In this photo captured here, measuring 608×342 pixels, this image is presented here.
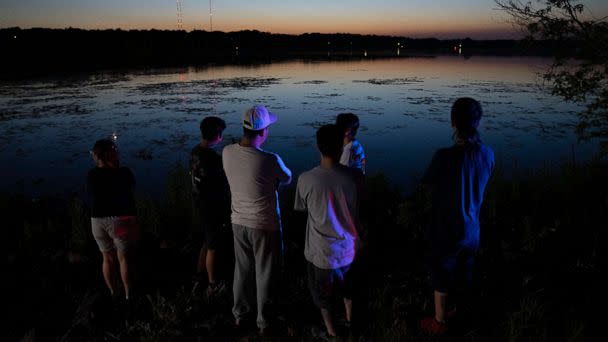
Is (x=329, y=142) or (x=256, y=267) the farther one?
(x=256, y=267)

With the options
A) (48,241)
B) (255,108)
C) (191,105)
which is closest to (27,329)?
(48,241)

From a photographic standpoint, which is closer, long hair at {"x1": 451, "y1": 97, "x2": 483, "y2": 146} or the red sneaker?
long hair at {"x1": 451, "y1": 97, "x2": 483, "y2": 146}

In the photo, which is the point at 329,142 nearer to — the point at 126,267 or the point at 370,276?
the point at 370,276

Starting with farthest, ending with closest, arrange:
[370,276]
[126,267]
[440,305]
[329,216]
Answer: [370,276] < [126,267] < [440,305] < [329,216]

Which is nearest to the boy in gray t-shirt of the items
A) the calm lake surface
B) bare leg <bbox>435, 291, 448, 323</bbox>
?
bare leg <bbox>435, 291, 448, 323</bbox>

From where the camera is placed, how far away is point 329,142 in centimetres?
285

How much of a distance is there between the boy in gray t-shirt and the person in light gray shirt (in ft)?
0.98

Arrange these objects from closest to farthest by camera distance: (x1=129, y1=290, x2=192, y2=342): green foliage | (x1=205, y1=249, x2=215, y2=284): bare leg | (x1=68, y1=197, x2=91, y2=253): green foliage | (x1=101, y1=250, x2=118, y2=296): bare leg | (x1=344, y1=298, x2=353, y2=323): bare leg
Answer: (x1=344, y1=298, x2=353, y2=323): bare leg < (x1=129, y1=290, x2=192, y2=342): green foliage < (x1=101, y1=250, x2=118, y2=296): bare leg < (x1=205, y1=249, x2=215, y2=284): bare leg < (x1=68, y1=197, x2=91, y2=253): green foliage

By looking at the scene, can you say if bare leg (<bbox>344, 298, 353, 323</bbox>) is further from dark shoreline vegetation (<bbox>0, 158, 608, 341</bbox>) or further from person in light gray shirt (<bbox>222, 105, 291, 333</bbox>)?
person in light gray shirt (<bbox>222, 105, 291, 333</bbox>)

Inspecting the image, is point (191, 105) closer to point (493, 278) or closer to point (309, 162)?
point (309, 162)

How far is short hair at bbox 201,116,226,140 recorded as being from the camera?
146 inches

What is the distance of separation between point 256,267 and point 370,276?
178 centimetres

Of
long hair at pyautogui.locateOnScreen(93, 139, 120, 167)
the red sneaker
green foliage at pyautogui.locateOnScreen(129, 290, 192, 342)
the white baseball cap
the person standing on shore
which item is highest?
the white baseball cap

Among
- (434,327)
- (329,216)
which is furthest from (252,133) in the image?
(434,327)
